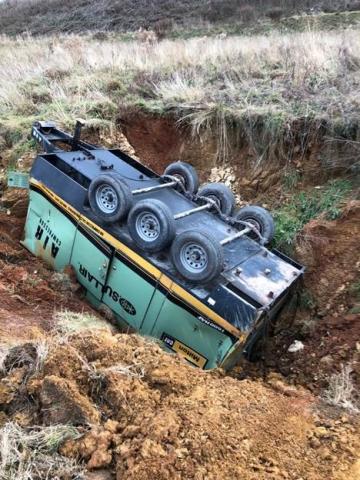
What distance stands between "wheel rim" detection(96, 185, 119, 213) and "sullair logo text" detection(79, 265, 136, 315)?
32.8 inches

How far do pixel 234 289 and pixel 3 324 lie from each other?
2.03 meters

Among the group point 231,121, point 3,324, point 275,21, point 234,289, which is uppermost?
point 275,21

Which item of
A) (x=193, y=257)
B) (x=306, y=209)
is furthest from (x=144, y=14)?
(x=193, y=257)

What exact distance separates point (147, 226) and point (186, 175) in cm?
177

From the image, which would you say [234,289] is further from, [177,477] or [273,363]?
[177,477]

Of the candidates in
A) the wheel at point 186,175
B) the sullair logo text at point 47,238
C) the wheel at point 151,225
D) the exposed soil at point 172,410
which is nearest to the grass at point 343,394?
the exposed soil at point 172,410

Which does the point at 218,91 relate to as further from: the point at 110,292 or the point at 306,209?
the point at 110,292

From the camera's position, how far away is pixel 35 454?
8.03ft

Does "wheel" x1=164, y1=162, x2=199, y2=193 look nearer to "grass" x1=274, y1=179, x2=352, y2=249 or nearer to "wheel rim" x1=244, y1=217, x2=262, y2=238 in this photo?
"wheel rim" x1=244, y1=217, x2=262, y2=238

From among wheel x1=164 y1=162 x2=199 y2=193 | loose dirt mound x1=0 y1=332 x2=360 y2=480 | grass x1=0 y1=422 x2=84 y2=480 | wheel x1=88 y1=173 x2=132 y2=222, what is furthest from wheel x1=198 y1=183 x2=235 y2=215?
grass x1=0 y1=422 x2=84 y2=480

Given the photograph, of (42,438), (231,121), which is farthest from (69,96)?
(42,438)

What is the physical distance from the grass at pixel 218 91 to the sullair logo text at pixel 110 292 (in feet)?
10.7

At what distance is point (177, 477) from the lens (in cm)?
234

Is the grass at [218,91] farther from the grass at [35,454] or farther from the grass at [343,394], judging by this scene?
the grass at [35,454]
